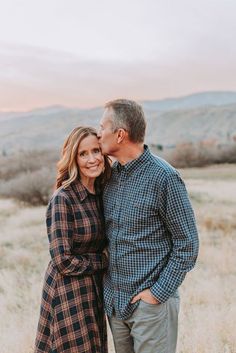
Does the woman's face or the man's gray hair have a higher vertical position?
the man's gray hair

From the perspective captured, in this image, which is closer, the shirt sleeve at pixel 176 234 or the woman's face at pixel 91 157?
the shirt sleeve at pixel 176 234

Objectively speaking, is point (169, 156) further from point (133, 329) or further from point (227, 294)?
point (133, 329)

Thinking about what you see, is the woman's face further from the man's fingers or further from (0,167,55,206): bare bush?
(0,167,55,206): bare bush

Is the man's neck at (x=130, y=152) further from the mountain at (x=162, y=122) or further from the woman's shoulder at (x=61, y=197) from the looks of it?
the mountain at (x=162, y=122)

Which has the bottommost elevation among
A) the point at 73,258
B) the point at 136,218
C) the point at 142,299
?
the point at 142,299

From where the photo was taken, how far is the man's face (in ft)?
8.09

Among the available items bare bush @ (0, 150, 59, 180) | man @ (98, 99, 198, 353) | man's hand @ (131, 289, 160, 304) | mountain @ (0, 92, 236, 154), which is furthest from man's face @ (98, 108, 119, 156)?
mountain @ (0, 92, 236, 154)

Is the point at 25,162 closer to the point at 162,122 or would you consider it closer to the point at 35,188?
the point at 35,188

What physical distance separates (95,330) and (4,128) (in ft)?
178

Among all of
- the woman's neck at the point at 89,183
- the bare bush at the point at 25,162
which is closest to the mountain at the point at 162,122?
the bare bush at the point at 25,162

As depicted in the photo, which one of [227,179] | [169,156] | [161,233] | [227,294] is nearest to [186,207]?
[161,233]

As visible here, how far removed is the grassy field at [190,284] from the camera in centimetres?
417

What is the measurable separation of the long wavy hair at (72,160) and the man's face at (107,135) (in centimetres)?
10

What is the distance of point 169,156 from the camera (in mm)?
27016
